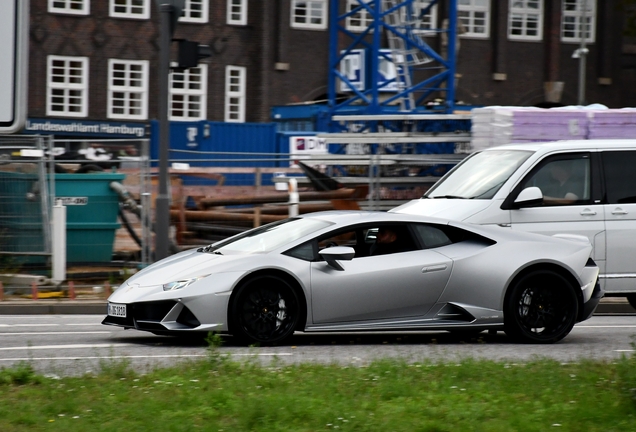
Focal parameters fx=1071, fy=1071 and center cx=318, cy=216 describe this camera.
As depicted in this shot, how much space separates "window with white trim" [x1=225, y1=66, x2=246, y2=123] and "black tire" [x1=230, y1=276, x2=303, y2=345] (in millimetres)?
33416

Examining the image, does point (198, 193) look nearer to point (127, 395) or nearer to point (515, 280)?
point (515, 280)

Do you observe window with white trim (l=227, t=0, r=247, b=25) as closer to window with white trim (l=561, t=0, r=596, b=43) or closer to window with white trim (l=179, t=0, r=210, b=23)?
window with white trim (l=179, t=0, r=210, b=23)

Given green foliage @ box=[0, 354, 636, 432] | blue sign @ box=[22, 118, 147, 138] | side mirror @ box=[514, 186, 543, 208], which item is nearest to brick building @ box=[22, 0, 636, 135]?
blue sign @ box=[22, 118, 147, 138]

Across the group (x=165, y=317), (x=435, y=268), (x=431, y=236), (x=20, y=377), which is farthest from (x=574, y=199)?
(x=20, y=377)

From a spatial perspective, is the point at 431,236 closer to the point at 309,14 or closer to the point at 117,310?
the point at 117,310

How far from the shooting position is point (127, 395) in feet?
20.4

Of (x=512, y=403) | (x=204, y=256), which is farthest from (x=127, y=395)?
(x=204, y=256)

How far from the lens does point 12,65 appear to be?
464 centimetres

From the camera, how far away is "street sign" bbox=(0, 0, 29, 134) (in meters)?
4.61

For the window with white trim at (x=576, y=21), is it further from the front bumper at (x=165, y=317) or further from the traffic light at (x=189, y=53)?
the front bumper at (x=165, y=317)

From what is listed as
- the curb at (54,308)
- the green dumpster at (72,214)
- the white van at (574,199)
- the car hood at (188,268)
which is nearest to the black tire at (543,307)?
the white van at (574,199)

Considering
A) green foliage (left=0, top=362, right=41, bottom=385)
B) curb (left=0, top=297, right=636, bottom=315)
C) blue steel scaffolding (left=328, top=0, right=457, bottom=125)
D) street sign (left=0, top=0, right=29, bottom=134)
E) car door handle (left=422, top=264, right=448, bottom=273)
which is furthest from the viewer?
blue steel scaffolding (left=328, top=0, right=457, bottom=125)

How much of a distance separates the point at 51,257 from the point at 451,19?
19.5m

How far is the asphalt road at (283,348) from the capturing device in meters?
8.30
